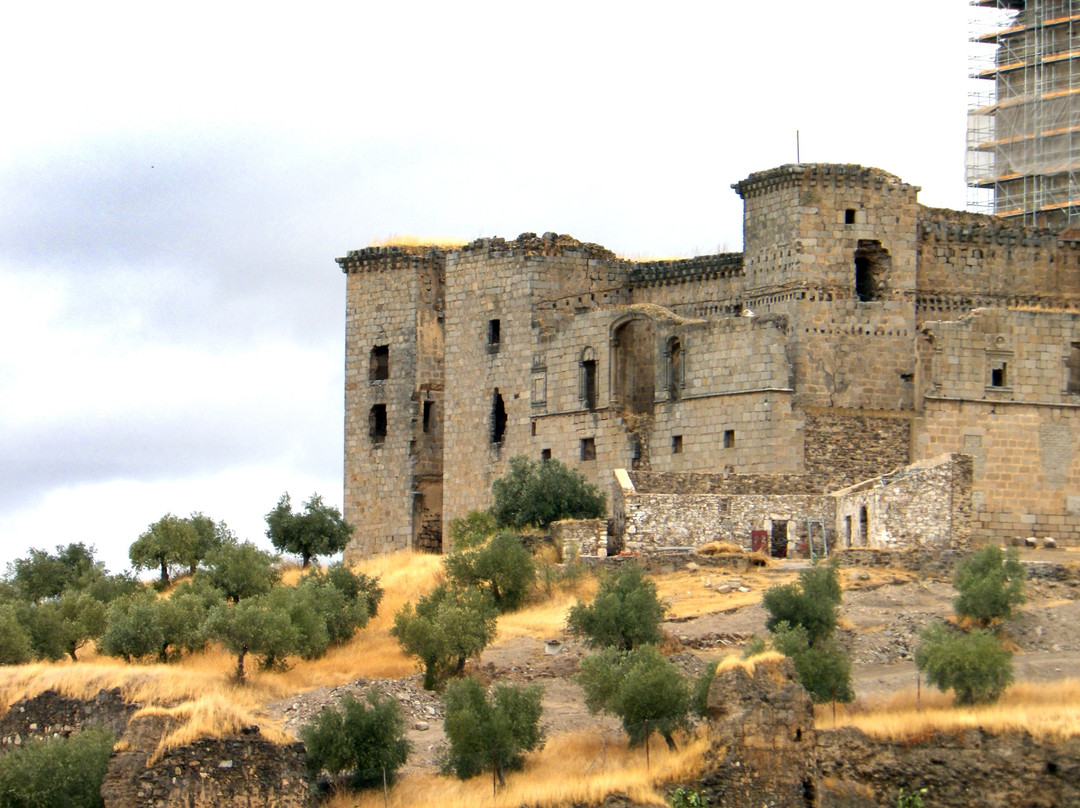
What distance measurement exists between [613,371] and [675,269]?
3673 mm

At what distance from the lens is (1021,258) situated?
50.2 meters

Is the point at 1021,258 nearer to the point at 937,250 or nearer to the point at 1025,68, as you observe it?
the point at 937,250

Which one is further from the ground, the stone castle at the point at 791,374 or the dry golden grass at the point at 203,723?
the stone castle at the point at 791,374

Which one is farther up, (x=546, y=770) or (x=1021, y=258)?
(x=1021, y=258)

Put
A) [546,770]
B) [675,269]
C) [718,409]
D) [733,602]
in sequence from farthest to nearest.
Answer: [675,269], [718,409], [733,602], [546,770]

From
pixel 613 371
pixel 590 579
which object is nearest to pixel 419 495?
pixel 613 371

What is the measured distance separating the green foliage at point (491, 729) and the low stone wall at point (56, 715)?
215 inches

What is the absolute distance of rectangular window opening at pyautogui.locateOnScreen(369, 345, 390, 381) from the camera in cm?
5519

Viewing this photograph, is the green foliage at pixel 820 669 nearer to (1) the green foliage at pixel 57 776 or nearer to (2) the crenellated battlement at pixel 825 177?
(1) the green foliage at pixel 57 776

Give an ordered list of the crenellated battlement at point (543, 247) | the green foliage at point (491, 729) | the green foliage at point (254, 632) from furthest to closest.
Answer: the crenellated battlement at point (543, 247) < the green foliage at point (254, 632) < the green foliage at point (491, 729)

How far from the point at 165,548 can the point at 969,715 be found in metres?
24.1

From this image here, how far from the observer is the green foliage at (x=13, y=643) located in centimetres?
3962

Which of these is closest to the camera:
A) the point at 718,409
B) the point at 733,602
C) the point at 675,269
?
the point at 733,602

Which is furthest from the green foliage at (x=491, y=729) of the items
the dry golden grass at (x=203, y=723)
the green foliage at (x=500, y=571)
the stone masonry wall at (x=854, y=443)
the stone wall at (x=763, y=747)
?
the stone masonry wall at (x=854, y=443)
